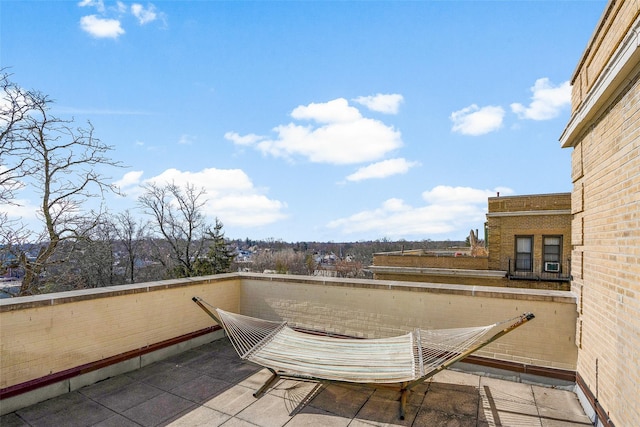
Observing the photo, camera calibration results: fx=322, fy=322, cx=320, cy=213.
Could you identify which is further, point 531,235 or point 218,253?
point 218,253

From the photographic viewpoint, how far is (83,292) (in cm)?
447

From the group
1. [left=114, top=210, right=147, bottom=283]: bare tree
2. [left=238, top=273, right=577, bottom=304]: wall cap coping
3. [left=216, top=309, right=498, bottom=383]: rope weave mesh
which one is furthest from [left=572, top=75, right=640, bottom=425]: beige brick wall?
[left=114, top=210, right=147, bottom=283]: bare tree

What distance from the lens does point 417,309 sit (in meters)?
5.05

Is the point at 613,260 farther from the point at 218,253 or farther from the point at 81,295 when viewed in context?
the point at 218,253

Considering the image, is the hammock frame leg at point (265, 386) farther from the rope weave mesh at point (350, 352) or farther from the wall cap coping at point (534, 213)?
the wall cap coping at point (534, 213)

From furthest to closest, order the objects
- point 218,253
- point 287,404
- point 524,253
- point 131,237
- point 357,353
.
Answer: point 218,253 → point 131,237 → point 524,253 → point 357,353 → point 287,404

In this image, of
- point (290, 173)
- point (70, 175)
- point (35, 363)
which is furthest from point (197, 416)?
point (290, 173)

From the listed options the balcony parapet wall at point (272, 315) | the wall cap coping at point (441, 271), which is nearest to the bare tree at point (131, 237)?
the wall cap coping at point (441, 271)

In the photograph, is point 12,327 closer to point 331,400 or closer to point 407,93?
point 331,400

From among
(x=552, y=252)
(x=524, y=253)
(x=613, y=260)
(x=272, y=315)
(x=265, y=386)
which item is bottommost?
(x=265, y=386)

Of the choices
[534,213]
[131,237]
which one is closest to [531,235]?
[534,213]

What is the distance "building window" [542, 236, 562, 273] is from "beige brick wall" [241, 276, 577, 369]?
12.5 metres

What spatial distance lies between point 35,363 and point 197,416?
81.9 inches

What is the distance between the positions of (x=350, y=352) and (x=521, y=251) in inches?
571
